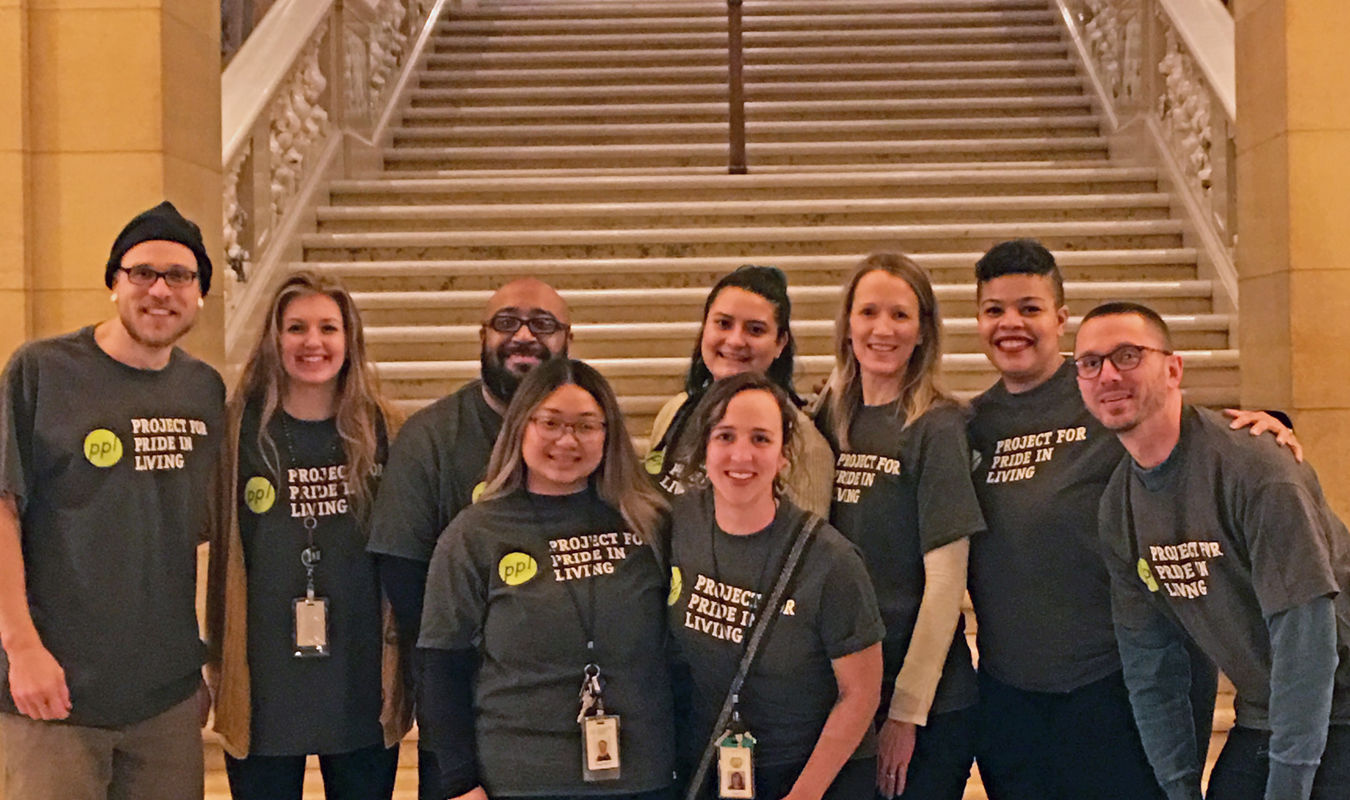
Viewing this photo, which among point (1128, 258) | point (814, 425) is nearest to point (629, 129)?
point (1128, 258)

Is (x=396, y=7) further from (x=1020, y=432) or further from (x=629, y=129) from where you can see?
(x=1020, y=432)

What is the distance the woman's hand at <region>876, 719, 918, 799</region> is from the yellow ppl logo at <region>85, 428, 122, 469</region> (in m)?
1.67

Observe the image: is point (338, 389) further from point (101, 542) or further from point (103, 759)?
point (103, 759)

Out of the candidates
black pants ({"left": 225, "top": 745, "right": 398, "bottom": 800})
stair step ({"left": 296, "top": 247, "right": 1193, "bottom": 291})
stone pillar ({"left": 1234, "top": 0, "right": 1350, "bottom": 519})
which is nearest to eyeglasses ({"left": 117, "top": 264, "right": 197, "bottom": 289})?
black pants ({"left": 225, "top": 745, "right": 398, "bottom": 800})

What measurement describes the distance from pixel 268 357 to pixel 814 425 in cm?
122

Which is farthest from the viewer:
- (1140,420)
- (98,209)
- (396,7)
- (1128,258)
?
(396,7)

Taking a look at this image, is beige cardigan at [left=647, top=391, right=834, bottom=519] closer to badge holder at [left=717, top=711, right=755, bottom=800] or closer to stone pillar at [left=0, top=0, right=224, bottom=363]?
badge holder at [left=717, top=711, right=755, bottom=800]

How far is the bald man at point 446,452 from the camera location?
2955mm

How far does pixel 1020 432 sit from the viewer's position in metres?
3.05

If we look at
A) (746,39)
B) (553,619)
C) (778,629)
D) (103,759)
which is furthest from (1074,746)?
(746,39)

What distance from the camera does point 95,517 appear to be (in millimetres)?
2840

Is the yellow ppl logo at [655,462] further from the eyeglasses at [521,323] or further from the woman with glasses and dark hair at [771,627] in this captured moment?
the woman with glasses and dark hair at [771,627]

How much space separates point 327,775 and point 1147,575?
1.82 metres

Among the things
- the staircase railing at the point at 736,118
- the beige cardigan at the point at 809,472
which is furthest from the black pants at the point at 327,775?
the staircase railing at the point at 736,118
